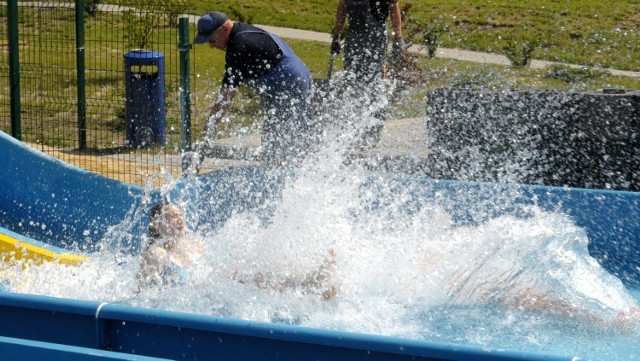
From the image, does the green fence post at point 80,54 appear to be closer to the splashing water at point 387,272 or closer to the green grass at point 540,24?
the splashing water at point 387,272

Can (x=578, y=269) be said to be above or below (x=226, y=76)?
below

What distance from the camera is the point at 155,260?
563cm

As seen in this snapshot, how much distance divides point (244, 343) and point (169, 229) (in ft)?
5.98

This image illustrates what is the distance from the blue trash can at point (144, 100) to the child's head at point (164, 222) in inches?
158

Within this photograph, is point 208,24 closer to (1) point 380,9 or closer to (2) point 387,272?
(2) point 387,272

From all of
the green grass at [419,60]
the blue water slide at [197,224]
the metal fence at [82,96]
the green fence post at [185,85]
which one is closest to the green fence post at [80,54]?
the metal fence at [82,96]

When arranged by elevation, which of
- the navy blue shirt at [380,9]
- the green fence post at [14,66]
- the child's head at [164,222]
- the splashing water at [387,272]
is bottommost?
the splashing water at [387,272]

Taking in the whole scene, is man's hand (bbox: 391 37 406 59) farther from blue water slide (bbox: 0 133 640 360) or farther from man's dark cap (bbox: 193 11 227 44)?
blue water slide (bbox: 0 133 640 360)

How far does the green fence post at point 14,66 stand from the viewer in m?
9.49

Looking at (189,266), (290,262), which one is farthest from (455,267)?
(189,266)

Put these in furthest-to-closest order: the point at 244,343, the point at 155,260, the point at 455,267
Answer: the point at 455,267 < the point at 155,260 < the point at 244,343

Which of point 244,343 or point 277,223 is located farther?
point 277,223

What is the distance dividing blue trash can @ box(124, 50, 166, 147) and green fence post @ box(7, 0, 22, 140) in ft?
3.31

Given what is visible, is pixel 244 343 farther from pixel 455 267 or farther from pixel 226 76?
pixel 226 76
